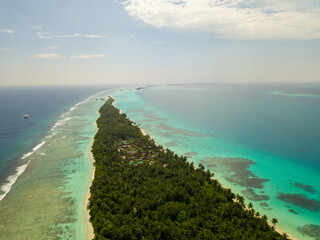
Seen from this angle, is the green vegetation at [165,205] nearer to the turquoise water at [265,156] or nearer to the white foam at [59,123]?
the turquoise water at [265,156]

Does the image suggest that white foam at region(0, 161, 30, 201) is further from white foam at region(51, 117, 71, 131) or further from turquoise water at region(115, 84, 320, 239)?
turquoise water at region(115, 84, 320, 239)

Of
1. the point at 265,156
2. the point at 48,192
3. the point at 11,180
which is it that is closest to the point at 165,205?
the point at 48,192

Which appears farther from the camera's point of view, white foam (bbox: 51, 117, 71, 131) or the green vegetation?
white foam (bbox: 51, 117, 71, 131)

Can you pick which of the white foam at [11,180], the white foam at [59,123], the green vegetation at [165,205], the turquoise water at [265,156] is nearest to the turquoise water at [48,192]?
the white foam at [11,180]

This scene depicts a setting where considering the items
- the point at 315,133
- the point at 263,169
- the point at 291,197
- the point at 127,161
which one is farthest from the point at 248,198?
the point at 315,133

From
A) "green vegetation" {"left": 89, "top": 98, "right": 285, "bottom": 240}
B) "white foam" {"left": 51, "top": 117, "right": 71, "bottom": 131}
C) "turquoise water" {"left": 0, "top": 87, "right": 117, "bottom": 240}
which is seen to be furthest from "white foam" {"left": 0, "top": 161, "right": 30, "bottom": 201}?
"white foam" {"left": 51, "top": 117, "right": 71, "bottom": 131}

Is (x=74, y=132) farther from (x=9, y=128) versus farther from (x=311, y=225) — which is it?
(x=311, y=225)

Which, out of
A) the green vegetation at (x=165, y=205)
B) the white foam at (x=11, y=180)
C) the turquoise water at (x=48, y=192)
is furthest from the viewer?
the white foam at (x=11, y=180)
